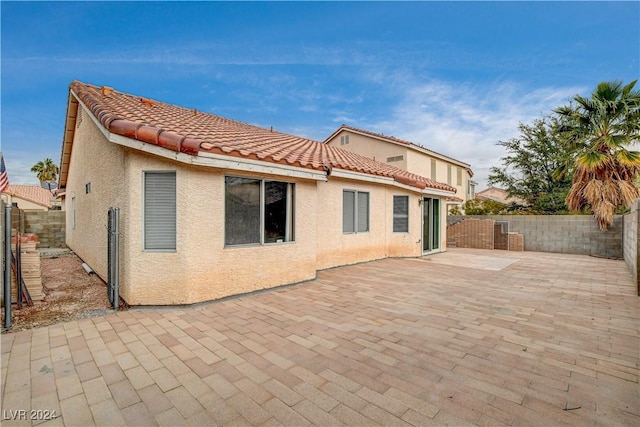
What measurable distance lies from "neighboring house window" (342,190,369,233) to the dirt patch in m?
7.26

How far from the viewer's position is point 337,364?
3814 millimetres

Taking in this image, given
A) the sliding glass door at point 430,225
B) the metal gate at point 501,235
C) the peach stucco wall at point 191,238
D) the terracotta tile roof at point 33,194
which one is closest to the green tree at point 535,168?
the metal gate at point 501,235

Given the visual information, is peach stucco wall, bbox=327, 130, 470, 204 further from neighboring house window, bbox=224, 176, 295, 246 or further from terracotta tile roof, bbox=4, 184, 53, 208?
terracotta tile roof, bbox=4, 184, 53, 208

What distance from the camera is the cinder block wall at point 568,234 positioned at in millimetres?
14078

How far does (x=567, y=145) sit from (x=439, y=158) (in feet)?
37.2

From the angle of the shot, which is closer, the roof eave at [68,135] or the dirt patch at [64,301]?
the dirt patch at [64,301]

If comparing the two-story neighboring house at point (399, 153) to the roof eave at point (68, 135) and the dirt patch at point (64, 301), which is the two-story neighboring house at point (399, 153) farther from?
the dirt patch at point (64, 301)

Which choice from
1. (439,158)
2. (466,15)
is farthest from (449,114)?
(466,15)

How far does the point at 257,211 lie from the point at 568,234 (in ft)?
53.4

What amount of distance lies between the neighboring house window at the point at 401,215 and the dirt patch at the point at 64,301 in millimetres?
10193

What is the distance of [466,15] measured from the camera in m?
10.8

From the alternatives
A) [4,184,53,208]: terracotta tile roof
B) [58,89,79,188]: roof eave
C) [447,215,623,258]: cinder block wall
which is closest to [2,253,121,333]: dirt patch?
[58,89,79,188]: roof eave

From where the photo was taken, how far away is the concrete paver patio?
2.87 m

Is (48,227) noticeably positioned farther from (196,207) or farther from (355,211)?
(355,211)
